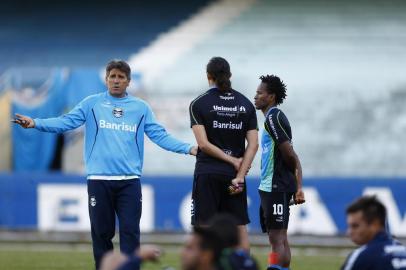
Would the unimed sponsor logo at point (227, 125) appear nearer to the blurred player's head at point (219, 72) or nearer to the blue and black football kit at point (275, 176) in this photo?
the blurred player's head at point (219, 72)

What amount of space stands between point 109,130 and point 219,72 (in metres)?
1.19

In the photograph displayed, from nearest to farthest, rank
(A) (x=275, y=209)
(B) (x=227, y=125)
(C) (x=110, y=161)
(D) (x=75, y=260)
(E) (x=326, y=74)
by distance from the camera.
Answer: (C) (x=110, y=161)
(B) (x=227, y=125)
(A) (x=275, y=209)
(D) (x=75, y=260)
(E) (x=326, y=74)

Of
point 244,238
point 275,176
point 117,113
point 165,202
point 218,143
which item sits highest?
point 117,113

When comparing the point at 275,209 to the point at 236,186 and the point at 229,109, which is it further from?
the point at 229,109

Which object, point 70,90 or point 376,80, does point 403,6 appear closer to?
point 376,80

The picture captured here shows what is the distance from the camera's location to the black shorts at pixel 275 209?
10523 millimetres

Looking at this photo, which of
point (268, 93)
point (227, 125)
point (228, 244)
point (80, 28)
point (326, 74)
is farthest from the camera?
point (80, 28)

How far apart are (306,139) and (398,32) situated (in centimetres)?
354

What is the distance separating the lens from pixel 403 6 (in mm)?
24891

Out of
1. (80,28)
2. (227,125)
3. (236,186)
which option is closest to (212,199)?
(236,186)

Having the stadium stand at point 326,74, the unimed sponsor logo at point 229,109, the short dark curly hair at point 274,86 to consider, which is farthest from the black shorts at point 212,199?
the stadium stand at point 326,74

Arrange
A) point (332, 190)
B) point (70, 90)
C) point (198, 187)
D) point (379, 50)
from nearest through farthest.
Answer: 1. point (198, 187)
2. point (332, 190)
3. point (70, 90)
4. point (379, 50)

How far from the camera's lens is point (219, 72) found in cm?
998

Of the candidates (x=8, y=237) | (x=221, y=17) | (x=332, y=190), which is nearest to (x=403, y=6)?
(x=221, y=17)
